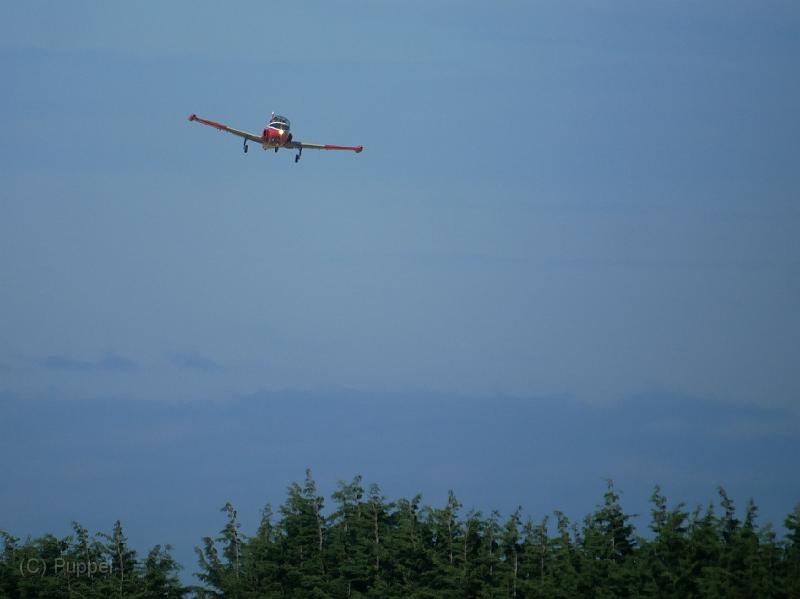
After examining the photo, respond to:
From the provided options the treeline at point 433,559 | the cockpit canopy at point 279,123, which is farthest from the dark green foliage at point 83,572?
the cockpit canopy at point 279,123

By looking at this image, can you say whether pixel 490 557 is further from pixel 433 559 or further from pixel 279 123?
pixel 279 123

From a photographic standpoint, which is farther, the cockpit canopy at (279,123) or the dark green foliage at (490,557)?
the cockpit canopy at (279,123)

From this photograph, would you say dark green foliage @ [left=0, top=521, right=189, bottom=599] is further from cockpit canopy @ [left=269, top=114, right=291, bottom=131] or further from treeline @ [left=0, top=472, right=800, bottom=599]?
cockpit canopy @ [left=269, top=114, right=291, bottom=131]

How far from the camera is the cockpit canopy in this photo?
11175cm

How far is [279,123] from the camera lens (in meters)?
112

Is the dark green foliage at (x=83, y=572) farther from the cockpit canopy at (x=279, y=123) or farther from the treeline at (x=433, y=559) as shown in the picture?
the cockpit canopy at (x=279, y=123)

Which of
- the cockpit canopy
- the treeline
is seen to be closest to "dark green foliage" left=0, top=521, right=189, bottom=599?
the treeline

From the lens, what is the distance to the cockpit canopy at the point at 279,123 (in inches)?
4400

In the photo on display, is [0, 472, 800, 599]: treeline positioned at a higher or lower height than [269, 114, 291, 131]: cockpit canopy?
lower

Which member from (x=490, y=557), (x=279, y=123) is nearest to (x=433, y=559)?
(x=490, y=557)

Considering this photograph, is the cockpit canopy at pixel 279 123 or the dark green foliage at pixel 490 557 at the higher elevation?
the cockpit canopy at pixel 279 123

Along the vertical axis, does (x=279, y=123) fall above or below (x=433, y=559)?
above

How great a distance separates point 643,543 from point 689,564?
11.6 feet

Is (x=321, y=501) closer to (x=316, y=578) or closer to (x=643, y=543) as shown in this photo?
(x=316, y=578)
